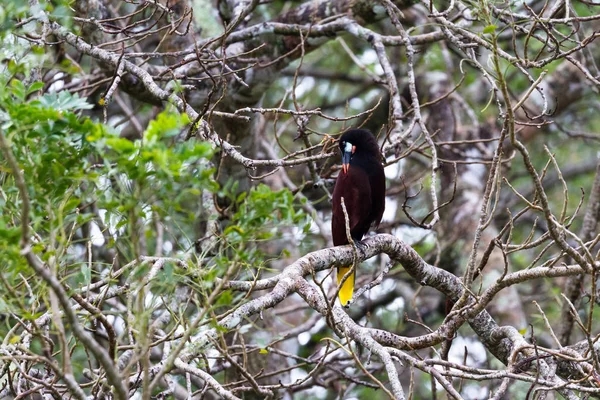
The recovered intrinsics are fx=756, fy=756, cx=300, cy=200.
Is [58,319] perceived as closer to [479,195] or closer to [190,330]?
[190,330]

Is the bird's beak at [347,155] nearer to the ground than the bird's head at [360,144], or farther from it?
nearer to the ground

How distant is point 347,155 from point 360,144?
0.41 ft

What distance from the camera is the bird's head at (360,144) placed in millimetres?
4078

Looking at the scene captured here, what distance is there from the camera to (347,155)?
4.02 m

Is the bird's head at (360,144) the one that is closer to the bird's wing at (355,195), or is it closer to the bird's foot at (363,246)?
the bird's wing at (355,195)

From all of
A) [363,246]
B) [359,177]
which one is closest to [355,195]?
[359,177]

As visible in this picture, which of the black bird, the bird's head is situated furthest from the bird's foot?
the bird's head

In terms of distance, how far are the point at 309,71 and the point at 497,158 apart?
14.6ft

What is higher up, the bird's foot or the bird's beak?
the bird's beak

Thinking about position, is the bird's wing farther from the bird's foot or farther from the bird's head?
the bird's foot

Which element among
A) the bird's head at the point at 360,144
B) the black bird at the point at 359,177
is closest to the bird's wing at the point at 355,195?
the black bird at the point at 359,177

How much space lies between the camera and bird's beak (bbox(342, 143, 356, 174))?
13.1 feet

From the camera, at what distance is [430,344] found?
2.74 meters

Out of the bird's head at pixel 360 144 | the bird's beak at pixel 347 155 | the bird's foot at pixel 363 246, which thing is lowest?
the bird's foot at pixel 363 246
